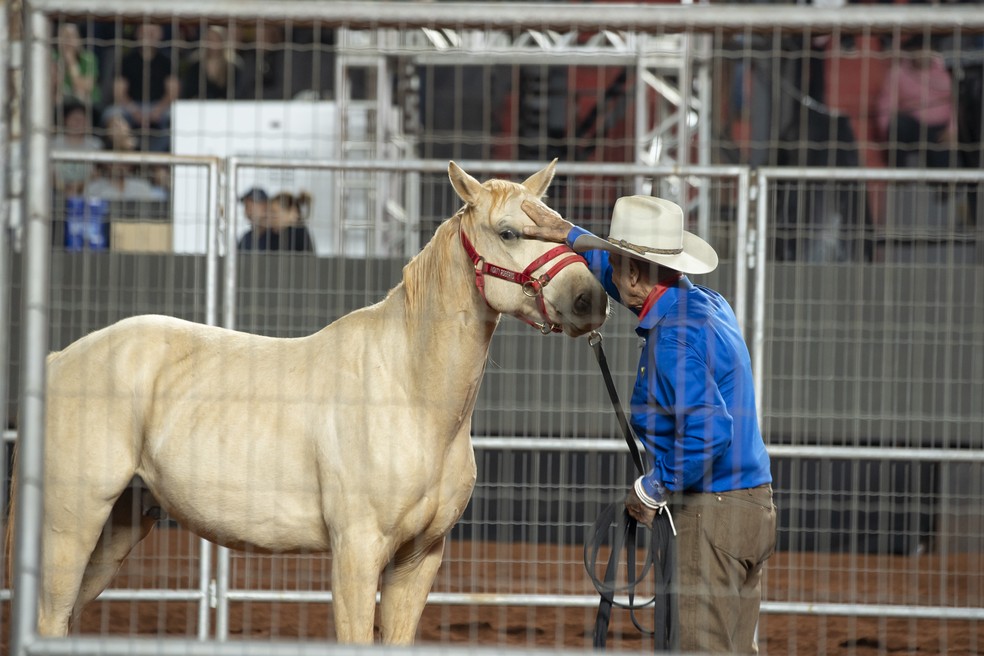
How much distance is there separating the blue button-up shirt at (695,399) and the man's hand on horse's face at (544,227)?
4cm

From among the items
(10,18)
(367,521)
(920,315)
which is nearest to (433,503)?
(367,521)

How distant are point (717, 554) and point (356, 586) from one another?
1119 mm

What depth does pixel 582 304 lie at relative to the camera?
10.8 feet

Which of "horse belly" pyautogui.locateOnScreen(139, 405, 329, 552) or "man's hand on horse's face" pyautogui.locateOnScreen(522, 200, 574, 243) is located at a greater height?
"man's hand on horse's face" pyautogui.locateOnScreen(522, 200, 574, 243)

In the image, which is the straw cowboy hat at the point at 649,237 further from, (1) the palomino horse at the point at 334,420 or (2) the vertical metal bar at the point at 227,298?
(2) the vertical metal bar at the point at 227,298

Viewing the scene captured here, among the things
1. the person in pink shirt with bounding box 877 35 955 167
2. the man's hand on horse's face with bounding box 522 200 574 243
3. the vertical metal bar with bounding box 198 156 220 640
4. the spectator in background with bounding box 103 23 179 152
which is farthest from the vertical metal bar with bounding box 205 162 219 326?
the person in pink shirt with bounding box 877 35 955 167

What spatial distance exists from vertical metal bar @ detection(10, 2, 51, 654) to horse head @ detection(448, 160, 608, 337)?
1.25 m

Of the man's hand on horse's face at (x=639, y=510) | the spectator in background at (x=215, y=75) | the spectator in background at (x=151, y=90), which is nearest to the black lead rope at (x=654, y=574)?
the man's hand on horse's face at (x=639, y=510)

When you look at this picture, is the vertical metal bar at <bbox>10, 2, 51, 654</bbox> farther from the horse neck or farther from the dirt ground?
the dirt ground

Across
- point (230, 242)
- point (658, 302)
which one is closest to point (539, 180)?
point (658, 302)

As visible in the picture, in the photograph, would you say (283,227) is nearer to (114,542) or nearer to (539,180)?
(114,542)

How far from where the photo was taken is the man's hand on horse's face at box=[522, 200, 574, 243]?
11.2 feet

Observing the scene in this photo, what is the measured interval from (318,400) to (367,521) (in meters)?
0.44

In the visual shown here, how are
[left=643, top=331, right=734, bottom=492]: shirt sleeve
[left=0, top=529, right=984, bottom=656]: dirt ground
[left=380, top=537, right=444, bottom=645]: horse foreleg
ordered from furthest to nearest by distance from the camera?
1. [left=0, top=529, right=984, bottom=656]: dirt ground
2. [left=380, top=537, right=444, bottom=645]: horse foreleg
3. [left=643, top=331, right=734, bottom=492]: shirt sleeve
